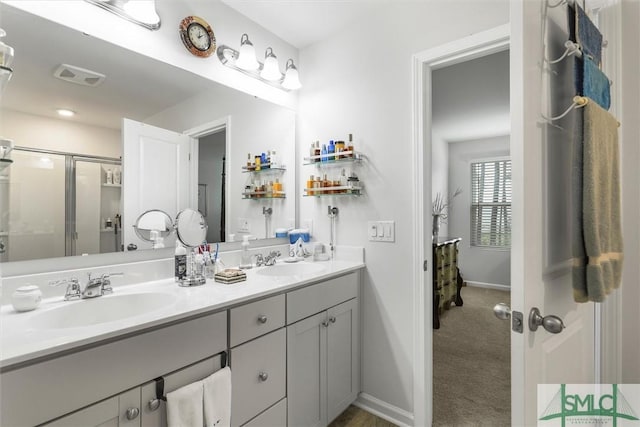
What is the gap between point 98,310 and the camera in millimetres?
1184

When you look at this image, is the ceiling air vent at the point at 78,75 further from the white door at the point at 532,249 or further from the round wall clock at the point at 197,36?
the white door at the point at 532,249

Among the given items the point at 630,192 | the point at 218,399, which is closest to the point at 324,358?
the point at 218,399

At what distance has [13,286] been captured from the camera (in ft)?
3.70

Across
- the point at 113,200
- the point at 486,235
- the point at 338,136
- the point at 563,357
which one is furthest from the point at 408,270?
the point at 486,235

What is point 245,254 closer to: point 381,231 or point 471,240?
point 381,231

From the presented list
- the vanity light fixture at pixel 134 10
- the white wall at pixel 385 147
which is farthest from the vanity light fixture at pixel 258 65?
the vanity light fixture at pixel 134 10

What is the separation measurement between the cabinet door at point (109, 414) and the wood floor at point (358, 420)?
3.90 ft

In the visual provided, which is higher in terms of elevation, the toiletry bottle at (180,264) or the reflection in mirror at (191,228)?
the reflection in mirror at (191,228)

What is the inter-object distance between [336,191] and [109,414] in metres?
1.52

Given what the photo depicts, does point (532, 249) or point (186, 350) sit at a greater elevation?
point (532, 249)

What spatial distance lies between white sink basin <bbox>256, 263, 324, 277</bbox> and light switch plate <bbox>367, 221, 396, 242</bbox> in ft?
1.23

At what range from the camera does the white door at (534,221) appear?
824mm

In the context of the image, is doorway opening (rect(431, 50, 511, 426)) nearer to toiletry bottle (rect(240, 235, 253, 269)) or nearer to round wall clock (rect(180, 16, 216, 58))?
toiletry bottle (rect(240, 235, 253, 269))

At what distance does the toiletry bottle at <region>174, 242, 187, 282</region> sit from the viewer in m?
A: 1.46
